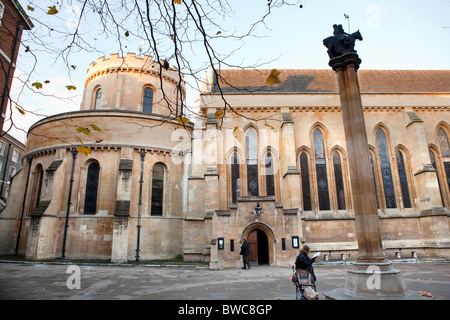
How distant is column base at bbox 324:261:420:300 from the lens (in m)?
6.68

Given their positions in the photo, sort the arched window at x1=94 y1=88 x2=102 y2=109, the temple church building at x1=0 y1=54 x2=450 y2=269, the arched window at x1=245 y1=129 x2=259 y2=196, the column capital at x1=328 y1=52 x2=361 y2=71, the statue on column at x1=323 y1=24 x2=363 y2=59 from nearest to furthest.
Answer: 1. the column capital at x1=328 y1=52 x2=361 y2=71
2. the statue on column at x1=323 y1=24 x2=363 y2=59
3. the temple church building at x1=0 y1=54 x2=450 y2=269
4. the arched window at x1=245 y1=129 x2=259 y2=196
5. the arched window at x1=94 y1=88 x2=102 y2=109

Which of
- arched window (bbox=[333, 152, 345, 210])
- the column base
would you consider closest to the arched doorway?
arched window (bbox=[333, 152, 345, 210])

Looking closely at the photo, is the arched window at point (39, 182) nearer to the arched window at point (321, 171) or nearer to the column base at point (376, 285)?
the arched window at point (321, 171)

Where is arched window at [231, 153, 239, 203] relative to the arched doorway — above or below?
above

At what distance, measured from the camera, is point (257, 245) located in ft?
57.4

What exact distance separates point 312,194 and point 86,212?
1500 cm

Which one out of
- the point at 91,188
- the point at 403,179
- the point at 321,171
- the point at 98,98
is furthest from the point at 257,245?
the point at 98,98

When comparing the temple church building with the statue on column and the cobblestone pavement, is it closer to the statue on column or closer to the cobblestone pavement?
the cobblestone pavement

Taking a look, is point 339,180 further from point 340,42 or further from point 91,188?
point 91,188

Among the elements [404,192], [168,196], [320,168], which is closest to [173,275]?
[168,196]

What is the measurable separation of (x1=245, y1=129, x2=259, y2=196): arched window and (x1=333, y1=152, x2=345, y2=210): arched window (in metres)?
5.72

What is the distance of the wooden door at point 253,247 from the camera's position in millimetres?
16922

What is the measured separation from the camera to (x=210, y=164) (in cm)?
1944
